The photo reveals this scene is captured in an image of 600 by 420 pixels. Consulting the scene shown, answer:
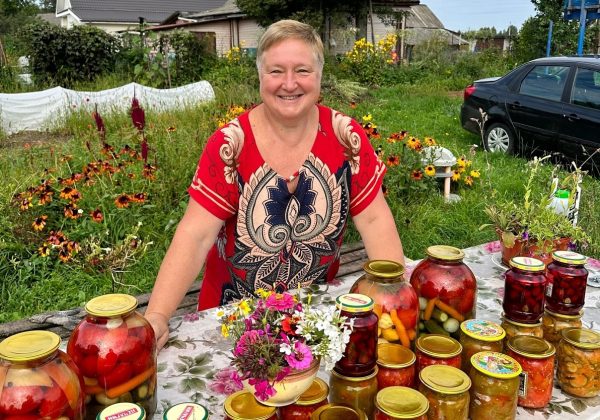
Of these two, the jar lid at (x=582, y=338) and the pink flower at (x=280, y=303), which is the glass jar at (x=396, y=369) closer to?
the pink flower at (x=280, y=303)

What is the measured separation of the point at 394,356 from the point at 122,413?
0.61 m

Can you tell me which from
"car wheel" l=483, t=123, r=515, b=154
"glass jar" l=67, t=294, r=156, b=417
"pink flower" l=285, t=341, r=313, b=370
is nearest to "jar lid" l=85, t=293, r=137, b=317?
"glass jar" l=67, t=294, r=156, b=417

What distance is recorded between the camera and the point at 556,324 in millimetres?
1578

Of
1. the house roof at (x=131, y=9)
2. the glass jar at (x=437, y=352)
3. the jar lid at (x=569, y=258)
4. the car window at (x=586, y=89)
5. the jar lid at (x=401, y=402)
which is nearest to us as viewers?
the jar lid at (x=401, y=402)

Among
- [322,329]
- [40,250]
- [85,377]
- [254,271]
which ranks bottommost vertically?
[40,250]

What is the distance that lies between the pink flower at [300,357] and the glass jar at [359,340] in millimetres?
118

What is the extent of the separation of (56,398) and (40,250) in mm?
2969

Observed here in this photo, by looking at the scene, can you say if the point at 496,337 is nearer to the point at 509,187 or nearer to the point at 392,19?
the point at 509,187

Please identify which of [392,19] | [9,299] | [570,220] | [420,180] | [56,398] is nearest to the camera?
[56,398]

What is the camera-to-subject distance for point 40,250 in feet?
12.0

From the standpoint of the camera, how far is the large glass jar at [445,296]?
151cm

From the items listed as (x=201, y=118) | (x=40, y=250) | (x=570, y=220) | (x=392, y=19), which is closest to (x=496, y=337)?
(x=570, y=220)

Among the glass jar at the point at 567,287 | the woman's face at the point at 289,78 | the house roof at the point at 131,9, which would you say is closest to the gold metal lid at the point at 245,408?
the glass jar at the point at 567,287

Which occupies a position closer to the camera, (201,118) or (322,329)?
(322,329)
